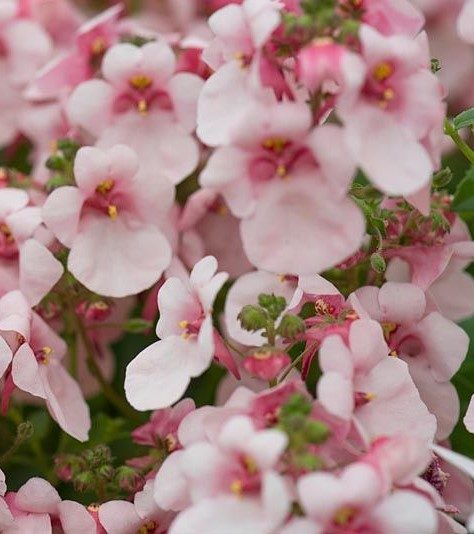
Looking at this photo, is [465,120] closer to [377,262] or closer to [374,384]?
[377,262]

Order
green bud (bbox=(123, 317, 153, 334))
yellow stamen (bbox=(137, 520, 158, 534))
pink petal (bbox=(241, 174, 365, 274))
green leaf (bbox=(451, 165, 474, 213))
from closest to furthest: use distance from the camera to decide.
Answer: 1. pink petal (bbox=(241, 174, 365, 274))
2. yellow stamen (bbox=(137, 520, 158, 534))
3. green leaf (bbox=(451, 165, 474, 213))
4. green bud (bbox=(123, 317, 153, 334))

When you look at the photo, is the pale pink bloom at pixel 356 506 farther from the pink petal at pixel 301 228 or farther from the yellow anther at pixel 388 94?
the yellow anther at pixel 388 94

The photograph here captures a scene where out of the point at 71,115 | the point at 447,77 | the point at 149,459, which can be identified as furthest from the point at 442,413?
the point at 447,77

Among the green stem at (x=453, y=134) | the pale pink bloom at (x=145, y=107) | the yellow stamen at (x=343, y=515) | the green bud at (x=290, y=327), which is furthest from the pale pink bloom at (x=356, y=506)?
the pale pink bloom at (x=145, y=107)

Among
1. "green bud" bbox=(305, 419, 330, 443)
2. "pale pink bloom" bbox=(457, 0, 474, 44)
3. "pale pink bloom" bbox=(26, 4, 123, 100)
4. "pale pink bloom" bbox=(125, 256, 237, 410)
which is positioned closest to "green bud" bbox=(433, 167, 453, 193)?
"pale pink bloom" bbox=(457, 0, 474, 44)

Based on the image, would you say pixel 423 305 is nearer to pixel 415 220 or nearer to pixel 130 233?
pixel 415 220

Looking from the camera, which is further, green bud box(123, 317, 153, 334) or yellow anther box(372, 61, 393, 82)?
green bud box(123, 317, 153, 334)

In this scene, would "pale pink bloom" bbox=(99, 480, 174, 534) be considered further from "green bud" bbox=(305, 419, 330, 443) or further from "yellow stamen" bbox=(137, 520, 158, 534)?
"green bud" bbox=(305, 419, 330, 443)
